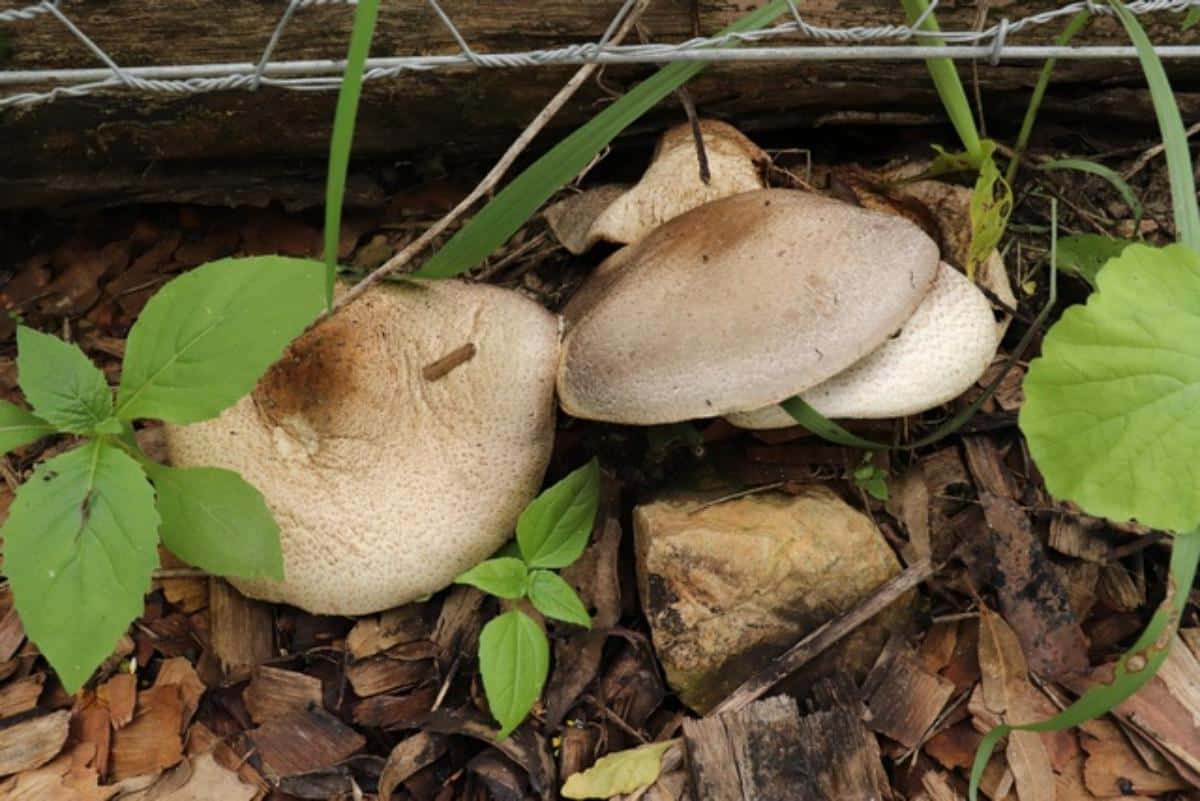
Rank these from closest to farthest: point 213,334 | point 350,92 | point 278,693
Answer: point 350,92 → point 213,334 → point 278,693

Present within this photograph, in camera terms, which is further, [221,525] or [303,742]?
[303,742]

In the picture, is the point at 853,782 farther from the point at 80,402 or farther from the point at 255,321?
the point at 80,402

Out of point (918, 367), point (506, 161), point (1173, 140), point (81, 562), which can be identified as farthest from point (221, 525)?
point (1173, 140)

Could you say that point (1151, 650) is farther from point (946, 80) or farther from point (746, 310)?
point (946, 80)

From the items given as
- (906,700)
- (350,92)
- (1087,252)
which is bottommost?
(906,700)

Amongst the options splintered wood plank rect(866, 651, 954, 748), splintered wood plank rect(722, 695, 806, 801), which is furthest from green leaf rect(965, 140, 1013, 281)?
splintered wood plank rect(722, 695, 806, 801)

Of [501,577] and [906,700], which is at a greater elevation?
[501,577]

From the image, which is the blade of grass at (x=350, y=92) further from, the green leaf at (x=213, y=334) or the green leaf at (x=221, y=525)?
the green leaf at (x=221, y=525)

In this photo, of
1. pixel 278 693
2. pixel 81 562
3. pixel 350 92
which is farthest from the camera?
pixel 278 693
